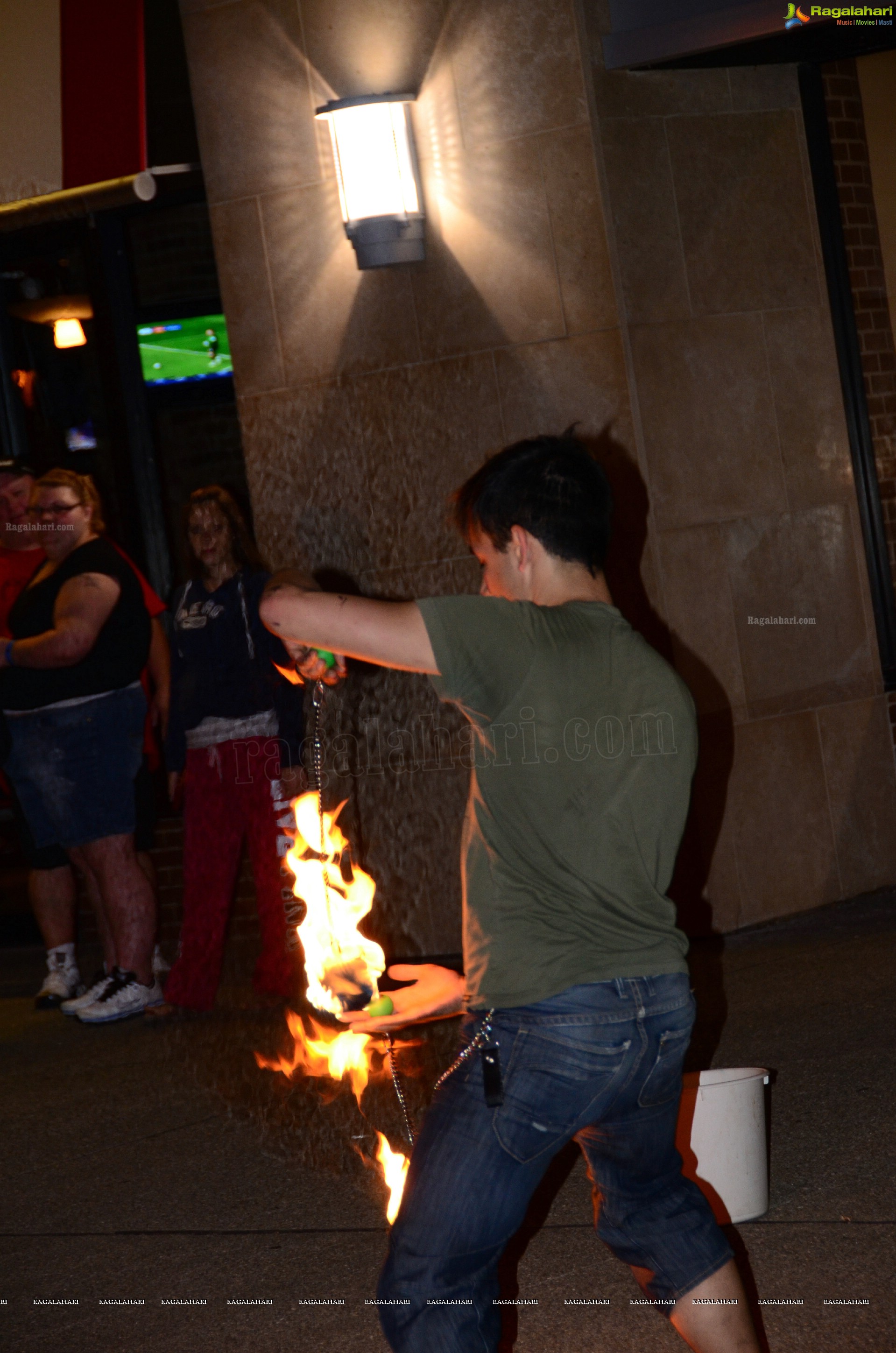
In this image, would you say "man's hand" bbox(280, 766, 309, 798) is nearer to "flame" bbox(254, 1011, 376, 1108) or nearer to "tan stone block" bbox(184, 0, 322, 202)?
"flame" bbox(254, 1011, 376, 1108)

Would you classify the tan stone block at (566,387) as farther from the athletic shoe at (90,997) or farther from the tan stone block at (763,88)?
the athletic shoe at (90,997)

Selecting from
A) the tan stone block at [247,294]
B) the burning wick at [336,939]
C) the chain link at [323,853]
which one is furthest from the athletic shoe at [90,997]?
the chain link at [323,853]

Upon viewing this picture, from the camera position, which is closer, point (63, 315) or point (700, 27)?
point (700, 27)

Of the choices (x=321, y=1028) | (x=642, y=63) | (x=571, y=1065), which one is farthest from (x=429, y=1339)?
(x=642, y=63)

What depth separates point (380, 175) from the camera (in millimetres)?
6328

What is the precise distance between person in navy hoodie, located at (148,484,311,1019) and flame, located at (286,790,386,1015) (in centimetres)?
191

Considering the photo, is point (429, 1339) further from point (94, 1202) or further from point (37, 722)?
point (37, 722)

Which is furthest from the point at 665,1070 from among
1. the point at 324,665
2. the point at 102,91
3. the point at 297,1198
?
the point at 102,91

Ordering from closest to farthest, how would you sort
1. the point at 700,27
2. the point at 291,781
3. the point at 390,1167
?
the point at 390,1167 → the point at 291,781 → the point at 700,27

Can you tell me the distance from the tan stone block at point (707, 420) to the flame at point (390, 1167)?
297 centimetres

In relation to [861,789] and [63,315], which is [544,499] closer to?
[861,789]

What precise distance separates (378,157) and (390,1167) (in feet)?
13.7

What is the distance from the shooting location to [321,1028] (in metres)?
5.70

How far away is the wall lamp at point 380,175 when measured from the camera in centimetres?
630
